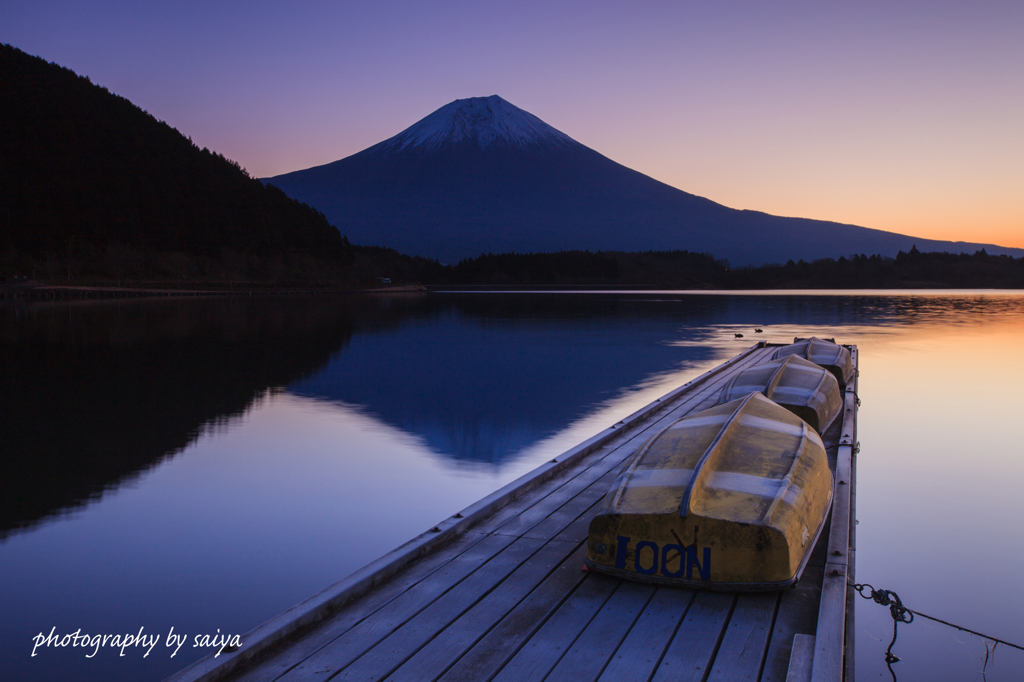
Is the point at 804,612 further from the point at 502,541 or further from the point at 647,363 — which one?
the point at 647,363

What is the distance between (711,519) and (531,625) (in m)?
1.09

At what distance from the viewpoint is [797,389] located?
818 cm

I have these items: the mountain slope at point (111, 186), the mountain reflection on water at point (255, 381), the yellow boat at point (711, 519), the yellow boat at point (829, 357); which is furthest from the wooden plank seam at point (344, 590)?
the mountain slope at point (111, 186)

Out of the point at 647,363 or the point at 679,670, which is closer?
the point at 679,670

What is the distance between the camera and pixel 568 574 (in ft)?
13.1

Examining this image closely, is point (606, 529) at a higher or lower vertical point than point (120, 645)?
higher

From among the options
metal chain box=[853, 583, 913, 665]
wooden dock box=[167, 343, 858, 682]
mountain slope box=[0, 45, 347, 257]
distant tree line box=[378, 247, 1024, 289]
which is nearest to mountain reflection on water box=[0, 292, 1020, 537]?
wooden dock box=[167, 343, 858, 682]

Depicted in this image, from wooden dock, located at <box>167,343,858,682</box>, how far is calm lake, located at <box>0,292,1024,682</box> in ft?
4.00

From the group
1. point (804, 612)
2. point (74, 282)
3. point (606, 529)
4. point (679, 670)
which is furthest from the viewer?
point (74, 282)

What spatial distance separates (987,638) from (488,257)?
138777 millimetres

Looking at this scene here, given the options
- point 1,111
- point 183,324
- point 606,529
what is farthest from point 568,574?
point 1,111

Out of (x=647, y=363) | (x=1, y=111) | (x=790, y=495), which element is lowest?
(x=647, y=363)

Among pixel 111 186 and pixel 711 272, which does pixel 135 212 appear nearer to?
pixel 111 186

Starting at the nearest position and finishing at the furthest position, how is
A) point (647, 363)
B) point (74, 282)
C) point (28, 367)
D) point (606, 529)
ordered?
point (606, 529)
point (28, 367)
point (647, 363)
point (74, 282)
